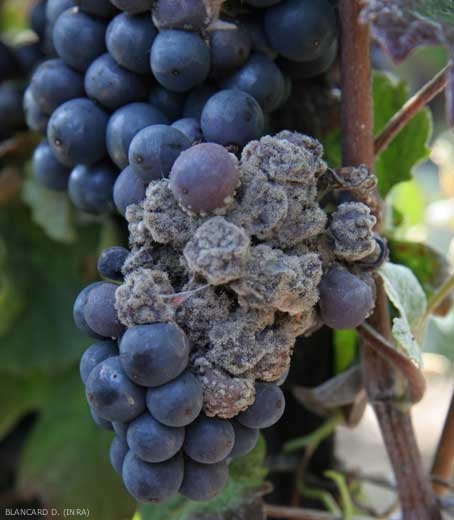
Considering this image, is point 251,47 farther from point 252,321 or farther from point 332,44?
point 252,321

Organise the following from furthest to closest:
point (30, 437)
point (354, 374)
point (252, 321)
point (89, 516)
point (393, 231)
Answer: point (30, 437) < point (89, 516) < point (393, 231) < point (354, 374) < point (252, 321)

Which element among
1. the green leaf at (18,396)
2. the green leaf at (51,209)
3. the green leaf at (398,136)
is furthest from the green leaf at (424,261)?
the green leaf at (18,396)

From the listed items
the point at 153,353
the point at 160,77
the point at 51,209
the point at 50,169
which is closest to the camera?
the point at 153,353

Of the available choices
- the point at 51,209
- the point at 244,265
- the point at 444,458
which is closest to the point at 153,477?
the point at 244,265

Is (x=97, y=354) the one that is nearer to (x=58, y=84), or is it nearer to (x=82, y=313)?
(x=82, y=313)

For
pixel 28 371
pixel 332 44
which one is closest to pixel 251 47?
pixel 332 44

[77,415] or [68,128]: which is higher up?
[68,128]
